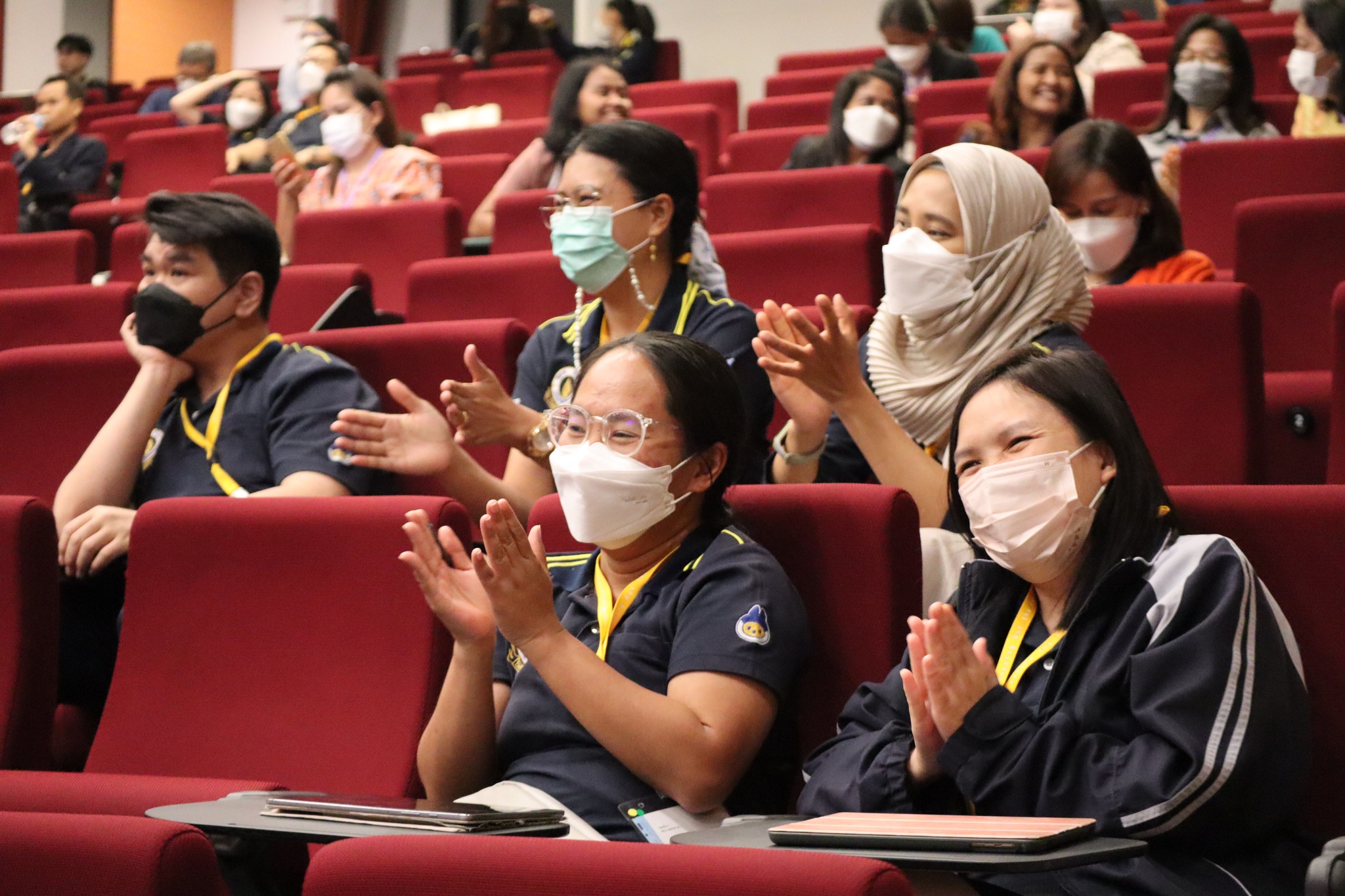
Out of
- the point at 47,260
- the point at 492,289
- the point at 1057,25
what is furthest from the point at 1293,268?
the point at 47,260

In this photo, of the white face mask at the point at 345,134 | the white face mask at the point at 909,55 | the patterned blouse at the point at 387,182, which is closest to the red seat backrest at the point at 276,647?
the patterned blouse at the point at 387,182

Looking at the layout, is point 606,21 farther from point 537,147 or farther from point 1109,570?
point 1109,570

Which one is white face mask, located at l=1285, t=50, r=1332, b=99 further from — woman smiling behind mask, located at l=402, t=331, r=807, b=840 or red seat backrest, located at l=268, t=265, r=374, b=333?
woman smiling behind mask, located at l=402, t=331, r=807, b=840

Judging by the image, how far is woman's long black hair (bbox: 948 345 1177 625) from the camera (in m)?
1.40

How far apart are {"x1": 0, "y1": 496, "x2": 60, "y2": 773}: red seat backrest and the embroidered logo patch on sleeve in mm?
938

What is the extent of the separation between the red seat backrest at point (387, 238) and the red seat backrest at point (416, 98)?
3.34 m

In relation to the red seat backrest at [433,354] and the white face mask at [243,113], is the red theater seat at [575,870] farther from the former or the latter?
the white face mask at [243,113]

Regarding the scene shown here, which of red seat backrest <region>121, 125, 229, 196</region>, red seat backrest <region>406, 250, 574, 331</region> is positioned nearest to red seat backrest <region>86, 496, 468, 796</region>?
red seat backrest <region>406, 250, 574, 331</region>

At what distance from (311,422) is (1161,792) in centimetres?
155

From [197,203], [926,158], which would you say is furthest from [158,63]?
[926,158]

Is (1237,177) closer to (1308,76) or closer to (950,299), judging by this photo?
(1308,76)

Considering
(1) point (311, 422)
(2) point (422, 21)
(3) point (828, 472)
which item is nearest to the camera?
(3) point (828, 472)

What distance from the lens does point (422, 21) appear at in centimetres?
1107

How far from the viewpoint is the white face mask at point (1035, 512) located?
1.42m
